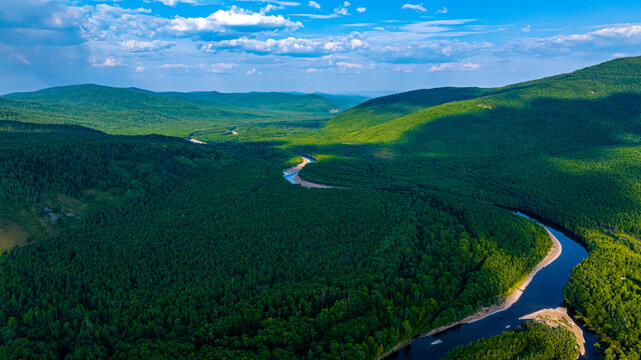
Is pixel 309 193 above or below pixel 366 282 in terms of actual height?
above

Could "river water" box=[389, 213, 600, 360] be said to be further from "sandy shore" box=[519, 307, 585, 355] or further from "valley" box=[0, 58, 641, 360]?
"sandy shore" box=[519, 307, 585, 355]

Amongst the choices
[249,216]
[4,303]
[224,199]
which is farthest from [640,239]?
[4,303]

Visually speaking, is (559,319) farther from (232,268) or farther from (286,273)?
(232,268)

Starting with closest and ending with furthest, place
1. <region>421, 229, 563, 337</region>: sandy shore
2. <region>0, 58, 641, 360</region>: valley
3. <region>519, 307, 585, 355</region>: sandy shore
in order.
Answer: <region>0, 58, 641, 360</region>: valley → <region>519, 307, 585, 355</region>: sandy shore → <region>421, 229, 563, 337</region>: sandy shore

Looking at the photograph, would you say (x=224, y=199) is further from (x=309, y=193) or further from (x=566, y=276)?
(x=566, y=276)

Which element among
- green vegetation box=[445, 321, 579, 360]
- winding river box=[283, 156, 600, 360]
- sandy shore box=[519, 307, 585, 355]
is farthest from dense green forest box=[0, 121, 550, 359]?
green vegetation box=[445, 321, 579, 360]
